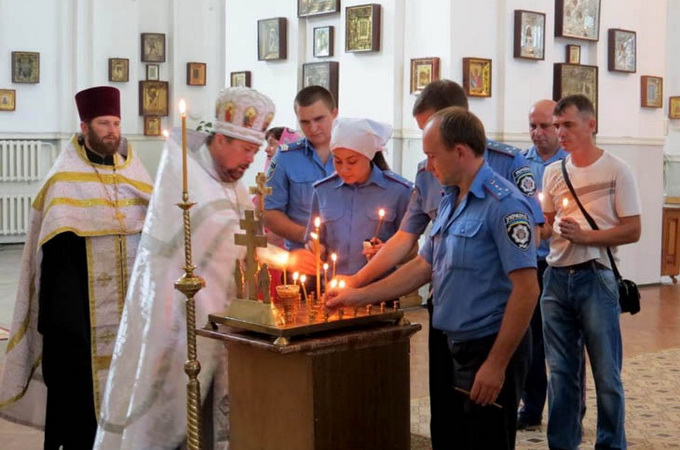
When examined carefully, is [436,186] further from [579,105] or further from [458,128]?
[579,105]

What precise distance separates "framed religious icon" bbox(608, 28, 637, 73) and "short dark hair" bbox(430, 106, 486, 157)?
27.2 feet

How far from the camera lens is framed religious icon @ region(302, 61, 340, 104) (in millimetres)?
11195

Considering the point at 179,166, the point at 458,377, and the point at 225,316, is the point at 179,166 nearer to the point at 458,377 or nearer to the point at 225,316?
the point at 225,316

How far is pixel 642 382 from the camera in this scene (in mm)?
7086

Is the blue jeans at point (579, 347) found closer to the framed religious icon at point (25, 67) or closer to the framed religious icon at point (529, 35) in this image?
the framed religious icon at point (529, 35)

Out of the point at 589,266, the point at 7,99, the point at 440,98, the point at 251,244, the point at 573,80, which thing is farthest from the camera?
the point at 7,99

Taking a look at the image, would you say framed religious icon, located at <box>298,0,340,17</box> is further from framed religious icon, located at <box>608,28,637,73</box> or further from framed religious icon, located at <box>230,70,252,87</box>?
framed religious icon, located at <box>608,28,637,73</box>

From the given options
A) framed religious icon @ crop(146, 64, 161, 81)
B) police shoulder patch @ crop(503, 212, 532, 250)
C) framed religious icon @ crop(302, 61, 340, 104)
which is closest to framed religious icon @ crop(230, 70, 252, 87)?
framed religious icon @ crop(302, 61, 340, 104)

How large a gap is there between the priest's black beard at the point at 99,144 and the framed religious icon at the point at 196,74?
10841 mm

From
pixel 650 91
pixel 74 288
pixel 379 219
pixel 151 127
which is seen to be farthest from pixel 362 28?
pixel 151 127

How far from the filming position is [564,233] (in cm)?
484

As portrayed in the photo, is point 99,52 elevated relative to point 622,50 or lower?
elevated

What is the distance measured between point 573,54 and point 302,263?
24.3 feet

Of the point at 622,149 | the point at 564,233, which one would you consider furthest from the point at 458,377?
the point at 622,149
